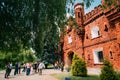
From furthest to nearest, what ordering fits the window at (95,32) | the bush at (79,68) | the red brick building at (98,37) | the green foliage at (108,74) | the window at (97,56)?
the window at (97,56) → the window at (95,32) → the bush at (79,68) → the red brick building at (98,37) → the green foliage at (108,74)

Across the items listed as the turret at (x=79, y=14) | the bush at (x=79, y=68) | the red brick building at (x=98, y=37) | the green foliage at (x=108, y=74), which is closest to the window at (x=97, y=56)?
the red brick building at (x=98, y=37)

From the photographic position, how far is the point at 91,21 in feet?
73.0

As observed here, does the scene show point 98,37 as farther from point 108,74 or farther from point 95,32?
point 108,74

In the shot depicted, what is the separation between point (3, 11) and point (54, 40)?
2.25 metres


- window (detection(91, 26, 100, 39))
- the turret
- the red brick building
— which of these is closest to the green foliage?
the red brick building

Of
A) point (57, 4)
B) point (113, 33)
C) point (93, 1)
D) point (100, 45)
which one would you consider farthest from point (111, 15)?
point (57, 4)

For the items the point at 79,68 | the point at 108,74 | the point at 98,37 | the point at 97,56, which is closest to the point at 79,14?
the point at 98,37

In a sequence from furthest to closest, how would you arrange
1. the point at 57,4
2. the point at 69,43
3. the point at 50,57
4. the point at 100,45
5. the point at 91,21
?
the point at 50,57
the point at 69,43
the point at 91,21
the point at 100,45
the point at 57,4

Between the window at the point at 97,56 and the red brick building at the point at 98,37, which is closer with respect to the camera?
the red brick building at the point at 98,37

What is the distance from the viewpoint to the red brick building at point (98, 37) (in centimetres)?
1767

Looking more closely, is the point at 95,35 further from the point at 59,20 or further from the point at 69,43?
the point at 59,20

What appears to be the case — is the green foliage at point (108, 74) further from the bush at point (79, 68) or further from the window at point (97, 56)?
the window at point (97, 56)

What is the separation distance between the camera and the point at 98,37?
21.0 metres

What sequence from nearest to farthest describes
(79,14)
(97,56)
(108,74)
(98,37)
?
(108,74), (98,37), (97,56), (79,14)
